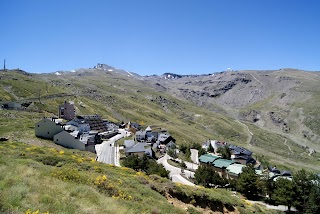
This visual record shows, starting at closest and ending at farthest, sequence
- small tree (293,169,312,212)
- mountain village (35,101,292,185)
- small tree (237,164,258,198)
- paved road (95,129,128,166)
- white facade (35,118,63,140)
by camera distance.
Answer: small tree (293,169,312,212)
small tree (237,164,258,198)
white facade (35,118,63,140)
mountain village (35,101,292,185)
paved road (95,129,128,166)

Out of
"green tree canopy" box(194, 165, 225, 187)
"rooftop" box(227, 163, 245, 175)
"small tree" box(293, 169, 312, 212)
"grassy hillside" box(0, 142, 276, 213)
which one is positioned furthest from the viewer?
"rooftop" box(227, 163, 245, 175)

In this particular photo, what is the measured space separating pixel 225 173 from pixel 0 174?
69.7 m

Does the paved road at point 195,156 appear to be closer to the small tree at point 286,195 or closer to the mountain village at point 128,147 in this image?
the mountain village at point 128,147

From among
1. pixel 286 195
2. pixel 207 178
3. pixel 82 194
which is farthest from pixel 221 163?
pixel 82 194

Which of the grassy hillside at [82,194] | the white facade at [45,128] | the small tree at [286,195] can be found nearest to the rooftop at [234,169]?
the small tree at [286,195]

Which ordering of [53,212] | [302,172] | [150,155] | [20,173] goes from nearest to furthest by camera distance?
[53,212], [20,173], [302,172], [150,155]

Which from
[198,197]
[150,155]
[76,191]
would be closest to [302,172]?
[198,197]

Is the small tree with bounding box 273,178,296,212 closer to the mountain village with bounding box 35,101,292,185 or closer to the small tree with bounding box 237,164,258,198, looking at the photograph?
the small tree with bounding box 237,164,258,198

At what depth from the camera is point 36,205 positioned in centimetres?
1279

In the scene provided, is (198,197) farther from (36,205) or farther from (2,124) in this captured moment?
(2,124)

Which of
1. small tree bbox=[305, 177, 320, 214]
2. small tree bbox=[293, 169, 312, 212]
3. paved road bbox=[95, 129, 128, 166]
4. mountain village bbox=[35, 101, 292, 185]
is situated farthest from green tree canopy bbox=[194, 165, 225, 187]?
paved road bbox=[95, 129, 128, 166]

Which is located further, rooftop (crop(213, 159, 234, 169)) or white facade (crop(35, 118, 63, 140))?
rooftop (crop(213, 159, 234, 169))

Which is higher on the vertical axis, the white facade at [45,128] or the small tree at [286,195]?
the white facade at [45,128]

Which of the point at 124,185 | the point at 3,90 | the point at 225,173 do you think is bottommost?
the point at 225,173
